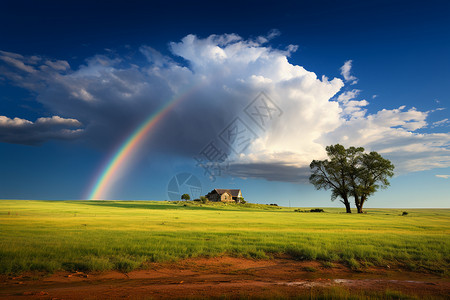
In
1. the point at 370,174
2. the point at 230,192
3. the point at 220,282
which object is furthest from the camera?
the point at 230,192

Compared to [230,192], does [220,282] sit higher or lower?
lower

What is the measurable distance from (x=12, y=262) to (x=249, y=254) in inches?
421

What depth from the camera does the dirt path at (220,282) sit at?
8.30 meters

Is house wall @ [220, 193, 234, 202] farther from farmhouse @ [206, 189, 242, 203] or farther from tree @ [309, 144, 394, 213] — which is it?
tree @ [309, 144, 394, 213]

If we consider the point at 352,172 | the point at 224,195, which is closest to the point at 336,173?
the point at 352,172

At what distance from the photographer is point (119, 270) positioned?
430 inches

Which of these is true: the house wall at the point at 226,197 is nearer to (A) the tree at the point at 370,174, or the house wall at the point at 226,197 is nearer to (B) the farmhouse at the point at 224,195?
(B) the farmhouse at the point at 224,195

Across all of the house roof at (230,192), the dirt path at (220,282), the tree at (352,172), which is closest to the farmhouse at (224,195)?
the house roof at (230,192)

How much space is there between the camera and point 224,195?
378ft

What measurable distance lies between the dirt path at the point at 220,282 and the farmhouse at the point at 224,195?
10166cm

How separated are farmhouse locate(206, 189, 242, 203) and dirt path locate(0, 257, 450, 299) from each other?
102 m

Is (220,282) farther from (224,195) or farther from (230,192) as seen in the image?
(230,192)

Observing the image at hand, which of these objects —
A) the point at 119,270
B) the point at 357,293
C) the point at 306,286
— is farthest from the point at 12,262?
the point at 357,293

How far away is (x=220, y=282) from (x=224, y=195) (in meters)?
106
